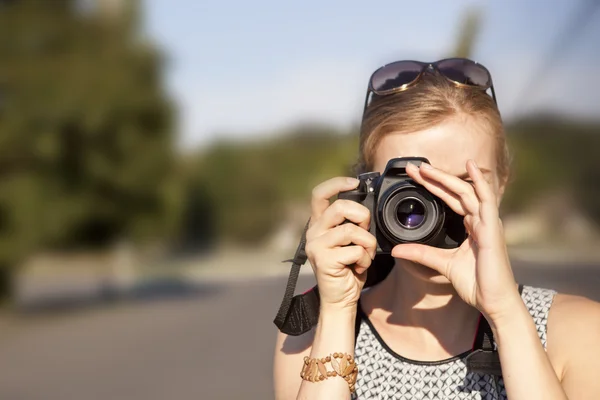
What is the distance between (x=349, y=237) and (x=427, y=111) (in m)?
0.32

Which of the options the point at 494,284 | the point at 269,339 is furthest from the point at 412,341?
the point at 269,339

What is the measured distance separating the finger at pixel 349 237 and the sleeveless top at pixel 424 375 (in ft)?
0.76

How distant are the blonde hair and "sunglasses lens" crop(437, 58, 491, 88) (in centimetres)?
2

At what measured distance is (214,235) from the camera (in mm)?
43188

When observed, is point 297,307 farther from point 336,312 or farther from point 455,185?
point 455,185

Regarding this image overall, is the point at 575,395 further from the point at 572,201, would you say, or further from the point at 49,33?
the point at 49,33

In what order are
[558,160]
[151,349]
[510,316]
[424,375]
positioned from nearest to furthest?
[510,316] < [424,375] < [558,160] < [151,349]

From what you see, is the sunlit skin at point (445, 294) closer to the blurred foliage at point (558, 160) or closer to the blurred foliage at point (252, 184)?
the blurred foliage at point (558, 160)

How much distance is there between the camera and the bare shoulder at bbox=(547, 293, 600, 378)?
166 centimetres

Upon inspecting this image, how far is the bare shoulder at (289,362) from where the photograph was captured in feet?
6.12

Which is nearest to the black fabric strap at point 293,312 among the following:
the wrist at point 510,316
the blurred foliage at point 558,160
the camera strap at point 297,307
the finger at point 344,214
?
the camera strap at point 297,307

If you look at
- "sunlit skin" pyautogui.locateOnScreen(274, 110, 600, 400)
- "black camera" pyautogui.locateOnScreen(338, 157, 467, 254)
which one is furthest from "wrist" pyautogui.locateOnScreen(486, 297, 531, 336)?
"black camera" pyautogui.locateOnScreen(338, 157, 467, 254)

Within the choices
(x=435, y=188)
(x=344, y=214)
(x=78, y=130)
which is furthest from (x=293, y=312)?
(x=78, y=130)

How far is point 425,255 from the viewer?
5.62 ft
